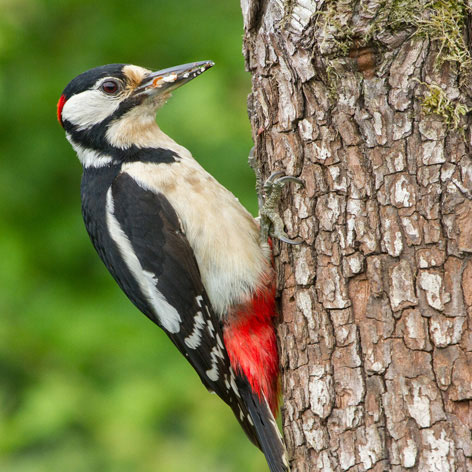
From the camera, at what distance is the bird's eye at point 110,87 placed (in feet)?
10.8

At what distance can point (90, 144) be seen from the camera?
10.9 feet

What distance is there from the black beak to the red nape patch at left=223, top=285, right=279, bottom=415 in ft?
3.33

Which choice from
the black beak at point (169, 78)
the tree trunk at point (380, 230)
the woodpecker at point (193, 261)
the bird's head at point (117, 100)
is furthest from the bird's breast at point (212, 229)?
the tree trunk at point (380, 230)

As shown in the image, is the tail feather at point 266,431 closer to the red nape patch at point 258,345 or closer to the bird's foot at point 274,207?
the red nape patch at point 258,345

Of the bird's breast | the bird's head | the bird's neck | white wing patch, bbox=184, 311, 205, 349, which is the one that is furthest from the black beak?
white wing patch, bbox=184, 311, 205, 349

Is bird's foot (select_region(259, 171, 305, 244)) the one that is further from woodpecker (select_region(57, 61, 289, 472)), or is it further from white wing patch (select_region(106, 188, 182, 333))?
white wing patch (select_region(106, 188, 182, 333))

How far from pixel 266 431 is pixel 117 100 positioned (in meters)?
1.58

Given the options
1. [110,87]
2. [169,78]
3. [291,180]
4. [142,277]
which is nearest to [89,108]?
[110,87]

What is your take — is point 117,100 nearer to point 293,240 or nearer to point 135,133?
point 135,133

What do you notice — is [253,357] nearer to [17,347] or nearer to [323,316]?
[323,316]

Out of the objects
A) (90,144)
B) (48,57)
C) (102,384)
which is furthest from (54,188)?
(90,144)

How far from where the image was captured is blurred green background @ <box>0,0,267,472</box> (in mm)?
4328

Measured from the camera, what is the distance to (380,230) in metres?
2.22

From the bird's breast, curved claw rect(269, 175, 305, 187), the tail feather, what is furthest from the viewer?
the bird's breast
